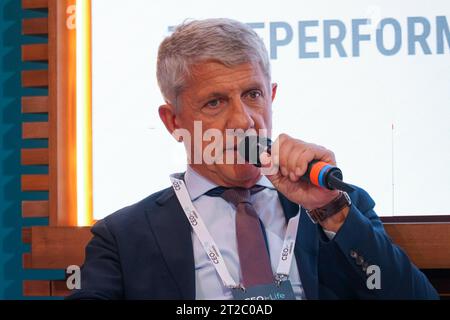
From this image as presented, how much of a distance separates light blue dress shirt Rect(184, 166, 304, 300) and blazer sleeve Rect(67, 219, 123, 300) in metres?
0.19

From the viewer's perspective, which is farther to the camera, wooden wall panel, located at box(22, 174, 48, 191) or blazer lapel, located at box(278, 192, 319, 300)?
wooden wall panel, located at box(22, 174, 48, 191)

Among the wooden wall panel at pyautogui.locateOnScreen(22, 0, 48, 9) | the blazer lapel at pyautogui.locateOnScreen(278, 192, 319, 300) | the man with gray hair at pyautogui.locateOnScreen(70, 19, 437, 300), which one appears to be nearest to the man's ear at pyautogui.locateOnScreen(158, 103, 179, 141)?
the man with gray hair at pyautogui.locateOnScreen(70, 19, 437, 300)

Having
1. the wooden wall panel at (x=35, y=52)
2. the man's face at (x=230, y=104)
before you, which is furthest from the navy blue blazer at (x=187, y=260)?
the wooden wall panel at (x=35, y=52)

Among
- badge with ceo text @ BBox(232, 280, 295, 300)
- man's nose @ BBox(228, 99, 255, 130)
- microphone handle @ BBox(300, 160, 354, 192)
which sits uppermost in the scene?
man's nose @ BBox(228, 99, 255, 130)

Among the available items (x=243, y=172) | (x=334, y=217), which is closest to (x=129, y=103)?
(x=243, y=172)

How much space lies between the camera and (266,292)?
133 cm

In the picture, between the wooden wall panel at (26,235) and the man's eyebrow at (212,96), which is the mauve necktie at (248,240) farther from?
the wooden wall panel at (26,235)

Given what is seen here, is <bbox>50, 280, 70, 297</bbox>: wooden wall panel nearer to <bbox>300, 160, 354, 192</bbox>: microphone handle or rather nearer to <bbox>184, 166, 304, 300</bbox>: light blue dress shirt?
<bbox>184, 166, 304, 300</bbox>: light blue dress shirt

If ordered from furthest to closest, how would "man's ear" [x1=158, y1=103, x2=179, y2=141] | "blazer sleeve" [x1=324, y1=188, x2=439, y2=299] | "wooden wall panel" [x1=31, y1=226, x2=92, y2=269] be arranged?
"wooden wall panel" [x1=31, y1=226, x2=92, y2=269]
"man's ear" [x1=158, y1=103, x2=179, y2=141]
"blazer sleeve" [x1=324, y1=188, x2=439, y2=299]

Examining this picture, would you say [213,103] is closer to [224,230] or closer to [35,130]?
[224,230]

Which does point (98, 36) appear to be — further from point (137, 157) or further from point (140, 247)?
point (140, 247)

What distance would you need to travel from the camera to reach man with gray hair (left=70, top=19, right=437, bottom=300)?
135cm

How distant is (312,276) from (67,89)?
0.99 meters

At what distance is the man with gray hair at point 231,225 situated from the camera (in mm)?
1348
